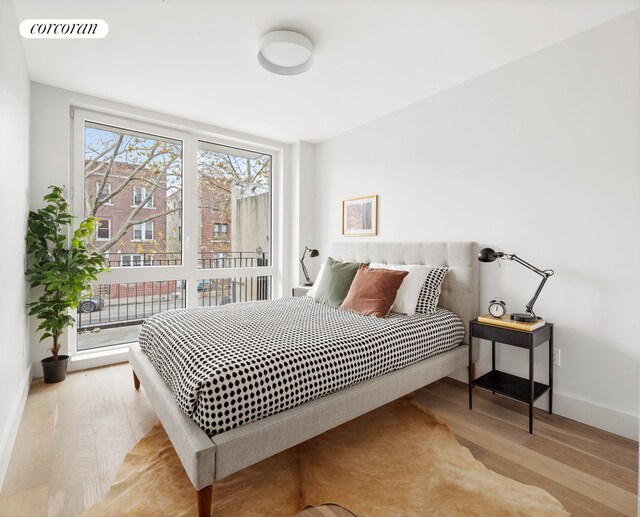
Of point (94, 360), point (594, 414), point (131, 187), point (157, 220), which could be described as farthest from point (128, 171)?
point (594, 414)

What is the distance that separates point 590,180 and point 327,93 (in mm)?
2135

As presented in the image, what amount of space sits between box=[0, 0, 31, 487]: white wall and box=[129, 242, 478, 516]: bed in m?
0.67

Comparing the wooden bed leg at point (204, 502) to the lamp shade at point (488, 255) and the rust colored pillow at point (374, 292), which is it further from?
the lamp shade at point (488, 255)

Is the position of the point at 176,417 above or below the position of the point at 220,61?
below

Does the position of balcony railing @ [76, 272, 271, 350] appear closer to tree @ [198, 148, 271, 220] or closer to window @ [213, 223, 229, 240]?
window @ [213, 223, 229, 240]

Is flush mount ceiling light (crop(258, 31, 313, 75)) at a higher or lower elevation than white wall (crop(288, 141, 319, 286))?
higher

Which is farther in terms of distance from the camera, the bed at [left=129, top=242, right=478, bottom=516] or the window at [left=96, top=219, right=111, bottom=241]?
the window at [left=96, top=219, right=111, bottom=241]

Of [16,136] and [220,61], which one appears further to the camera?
[220,61]

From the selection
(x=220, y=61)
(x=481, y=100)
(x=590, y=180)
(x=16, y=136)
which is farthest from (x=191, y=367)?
(x=481, y=100)

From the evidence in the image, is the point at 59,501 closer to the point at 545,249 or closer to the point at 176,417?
the point at 176,417

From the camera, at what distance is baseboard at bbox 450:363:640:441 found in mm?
2031

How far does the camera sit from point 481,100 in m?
2.76

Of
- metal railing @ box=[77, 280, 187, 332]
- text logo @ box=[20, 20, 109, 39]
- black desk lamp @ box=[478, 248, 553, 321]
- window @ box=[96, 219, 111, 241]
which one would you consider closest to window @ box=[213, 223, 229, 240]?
metal railing @ box=[77, 280, 187, 332]

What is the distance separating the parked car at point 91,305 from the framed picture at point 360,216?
8.83 ft
